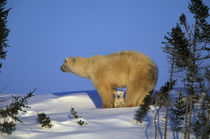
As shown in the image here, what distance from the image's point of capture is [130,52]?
12805mm

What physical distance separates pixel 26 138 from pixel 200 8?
6.41 metres

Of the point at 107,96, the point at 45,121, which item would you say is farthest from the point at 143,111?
the point at 107,96

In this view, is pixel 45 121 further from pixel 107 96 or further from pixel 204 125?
pixel 107 96

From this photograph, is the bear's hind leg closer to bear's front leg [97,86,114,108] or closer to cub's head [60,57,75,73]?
bear's front leg [97,86,114,108]

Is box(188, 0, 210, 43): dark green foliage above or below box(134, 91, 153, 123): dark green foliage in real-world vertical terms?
above

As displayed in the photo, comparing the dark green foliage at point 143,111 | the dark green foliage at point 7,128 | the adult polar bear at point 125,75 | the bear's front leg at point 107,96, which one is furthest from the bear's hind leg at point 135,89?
the dark green foliage at point 7,128

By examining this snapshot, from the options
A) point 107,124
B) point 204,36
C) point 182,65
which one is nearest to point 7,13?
point 107,124

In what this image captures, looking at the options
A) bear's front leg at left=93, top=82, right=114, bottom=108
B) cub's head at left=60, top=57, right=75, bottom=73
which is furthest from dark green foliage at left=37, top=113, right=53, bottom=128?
cub's head at left=60, top=57, right=75, bottom=73

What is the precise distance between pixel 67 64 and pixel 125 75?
203 inches

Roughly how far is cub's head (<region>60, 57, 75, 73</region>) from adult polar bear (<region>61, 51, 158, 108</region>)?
209 centimetres

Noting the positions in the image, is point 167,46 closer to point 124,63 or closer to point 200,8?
point 200,8

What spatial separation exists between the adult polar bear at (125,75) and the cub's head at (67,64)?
209cm

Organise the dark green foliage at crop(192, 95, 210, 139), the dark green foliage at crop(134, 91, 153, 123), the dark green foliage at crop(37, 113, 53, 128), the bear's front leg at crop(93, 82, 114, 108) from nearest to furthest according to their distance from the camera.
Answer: the dark green foliage at crop(192, 95, 210, 139)
the dark green foliage at crop(37, 113, 53, 128)
the dark green foliage at crop(134, 91, 153, 123)
the bear's front leg at crop(93, 82, 114, 108)

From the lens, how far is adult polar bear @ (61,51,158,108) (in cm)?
1189
